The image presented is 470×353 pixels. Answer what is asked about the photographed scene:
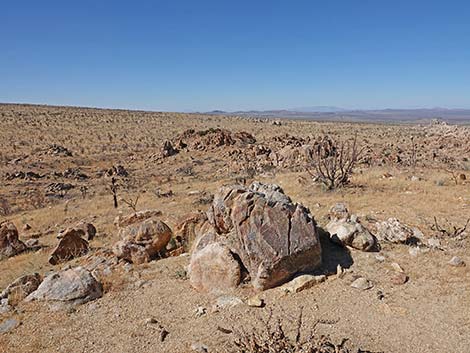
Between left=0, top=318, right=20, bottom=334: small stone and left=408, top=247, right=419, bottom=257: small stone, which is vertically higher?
left=408, top=247, right=419, bottom=257: small stone

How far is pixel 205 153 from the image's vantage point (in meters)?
28.7

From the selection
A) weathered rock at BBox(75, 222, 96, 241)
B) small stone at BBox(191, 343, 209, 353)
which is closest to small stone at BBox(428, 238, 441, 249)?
small stone at BBox(191, 343, 209, 353)

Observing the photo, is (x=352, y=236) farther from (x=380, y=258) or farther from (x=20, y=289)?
(x=20, y=289)

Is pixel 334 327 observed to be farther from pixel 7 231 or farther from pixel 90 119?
pixel 90 119

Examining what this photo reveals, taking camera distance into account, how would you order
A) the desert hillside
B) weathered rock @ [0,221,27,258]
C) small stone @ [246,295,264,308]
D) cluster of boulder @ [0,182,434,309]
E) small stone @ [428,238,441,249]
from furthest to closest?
1. weathered rock @ [0,221,27,258]
2. small stone @ [428,238,441,249]
3. cluster of boulder @ [0,182,434,309]
4. small stone @ [246,295,264,308]
5. the desert hillside

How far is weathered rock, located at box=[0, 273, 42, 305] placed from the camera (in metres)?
6.66

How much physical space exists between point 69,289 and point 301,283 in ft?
11.9

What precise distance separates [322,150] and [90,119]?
4237 centimetres

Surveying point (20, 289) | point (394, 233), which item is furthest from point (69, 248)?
point (394, 233)

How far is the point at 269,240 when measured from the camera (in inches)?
246

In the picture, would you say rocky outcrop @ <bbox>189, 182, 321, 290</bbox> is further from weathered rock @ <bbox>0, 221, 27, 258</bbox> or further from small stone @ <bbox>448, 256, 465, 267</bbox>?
weathered rock @ <bbox>0, 221, 27, 258</bbox>

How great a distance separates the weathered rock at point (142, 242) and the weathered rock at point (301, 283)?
3.02 meters

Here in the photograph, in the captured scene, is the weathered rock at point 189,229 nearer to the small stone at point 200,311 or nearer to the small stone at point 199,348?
the small stone at point 200,311

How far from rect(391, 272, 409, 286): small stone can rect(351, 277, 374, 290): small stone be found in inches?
15.2
